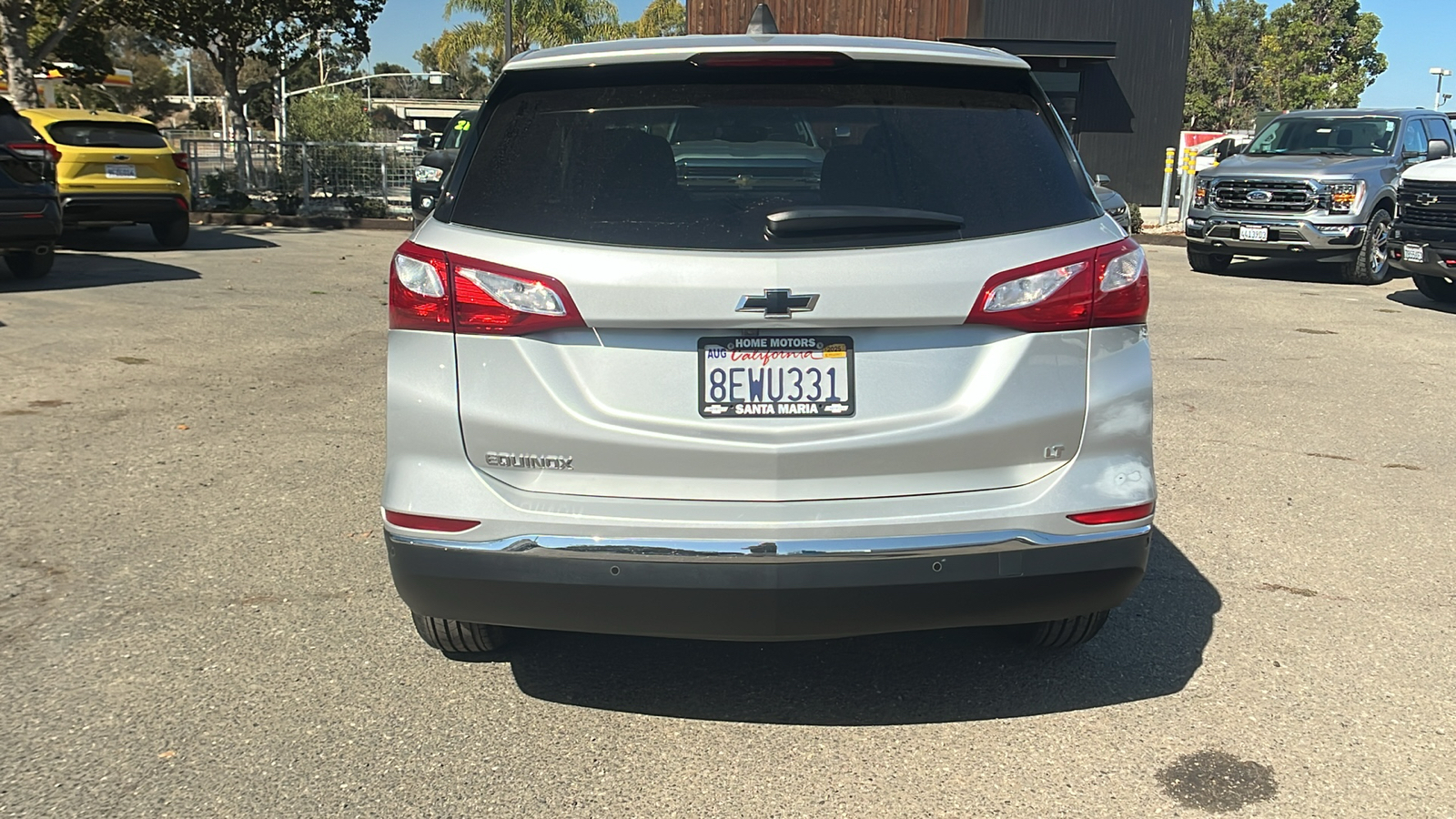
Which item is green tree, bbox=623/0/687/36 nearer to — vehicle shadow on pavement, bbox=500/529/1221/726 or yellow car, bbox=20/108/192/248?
yellow car, bbox=20/108/192/248

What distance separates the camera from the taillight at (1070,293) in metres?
3.07

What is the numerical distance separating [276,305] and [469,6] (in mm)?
33578

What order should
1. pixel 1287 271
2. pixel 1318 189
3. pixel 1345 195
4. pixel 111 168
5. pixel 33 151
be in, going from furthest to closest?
pixel 1287 271 < pixel 111 168 < pixel 1318 189 < pixel 1345 195 < pixel 33 151

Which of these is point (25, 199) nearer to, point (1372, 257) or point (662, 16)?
point (1372, 257)

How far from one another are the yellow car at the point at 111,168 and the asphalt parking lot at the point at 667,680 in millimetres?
9688

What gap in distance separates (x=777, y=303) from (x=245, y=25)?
3022cm

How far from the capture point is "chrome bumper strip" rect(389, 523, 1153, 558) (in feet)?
9.86

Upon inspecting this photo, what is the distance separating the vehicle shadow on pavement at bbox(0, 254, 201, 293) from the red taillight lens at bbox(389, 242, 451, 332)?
10143 mm

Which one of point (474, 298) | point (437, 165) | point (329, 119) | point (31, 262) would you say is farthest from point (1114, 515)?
point (329, 119)

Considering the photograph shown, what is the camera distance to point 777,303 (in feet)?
9.69

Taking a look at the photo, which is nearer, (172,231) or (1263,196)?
(1263,196)

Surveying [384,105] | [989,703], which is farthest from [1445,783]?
[384,105]

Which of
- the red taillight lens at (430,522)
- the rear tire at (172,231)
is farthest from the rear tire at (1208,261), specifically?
the red taillight lens at (430,522)

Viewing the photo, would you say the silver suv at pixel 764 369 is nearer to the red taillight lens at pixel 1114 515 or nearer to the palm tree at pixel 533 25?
the red taillight lens at pixel 1114 515
